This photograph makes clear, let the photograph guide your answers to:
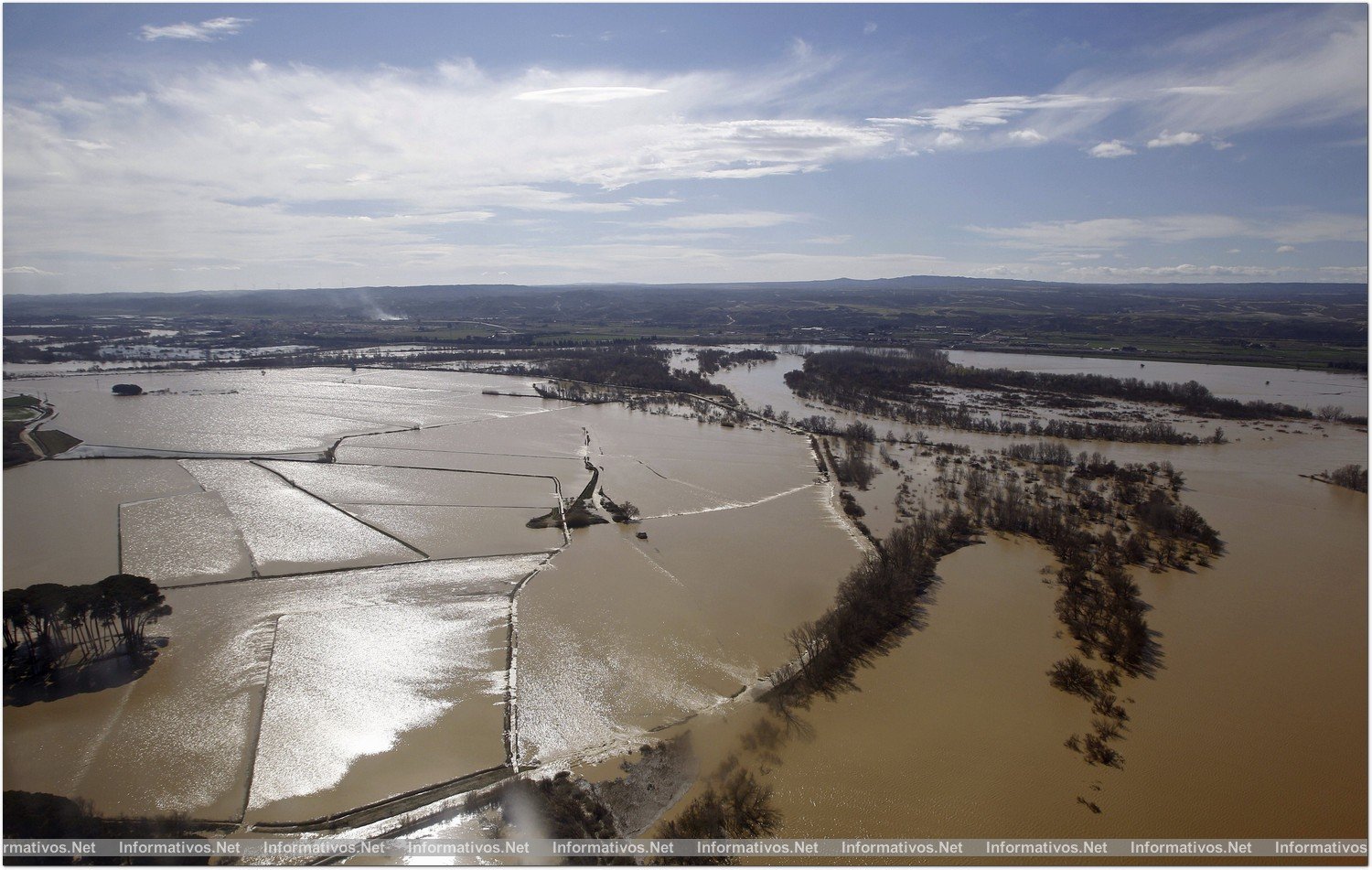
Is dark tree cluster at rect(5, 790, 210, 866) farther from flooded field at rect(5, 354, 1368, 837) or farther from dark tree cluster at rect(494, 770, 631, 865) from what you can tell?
dark tree cluster at rect(494, 770, 631, 865)

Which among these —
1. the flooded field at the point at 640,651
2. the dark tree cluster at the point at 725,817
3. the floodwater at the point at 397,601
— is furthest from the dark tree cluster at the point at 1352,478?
the dark tree cluster at the point at 725,817

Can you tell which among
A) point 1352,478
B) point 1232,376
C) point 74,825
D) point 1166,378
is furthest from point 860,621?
point 1232,376

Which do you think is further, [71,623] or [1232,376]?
[1232,376]

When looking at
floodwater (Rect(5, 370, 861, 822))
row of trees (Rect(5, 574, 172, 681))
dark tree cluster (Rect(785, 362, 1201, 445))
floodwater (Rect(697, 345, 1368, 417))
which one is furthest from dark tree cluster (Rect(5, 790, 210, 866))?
floodwater (Rect(697, 345, 1368, 417))

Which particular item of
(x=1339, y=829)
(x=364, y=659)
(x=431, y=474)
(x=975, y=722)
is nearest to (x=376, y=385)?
(x=431, y=474)

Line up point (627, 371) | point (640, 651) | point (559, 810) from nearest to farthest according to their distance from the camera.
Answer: point (559, 810) → point (640, 651) → point (627, 371)

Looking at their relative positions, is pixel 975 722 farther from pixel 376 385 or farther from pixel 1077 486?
pixel 376 385

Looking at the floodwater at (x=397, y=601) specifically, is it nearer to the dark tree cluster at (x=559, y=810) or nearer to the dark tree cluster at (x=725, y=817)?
the dark tree cluster at (x=559, y=810)

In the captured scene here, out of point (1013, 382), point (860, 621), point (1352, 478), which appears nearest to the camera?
point (860, 621)

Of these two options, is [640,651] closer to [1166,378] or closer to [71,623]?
[71,623]
